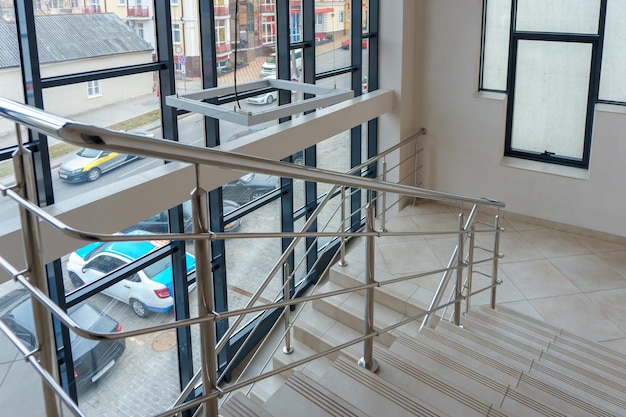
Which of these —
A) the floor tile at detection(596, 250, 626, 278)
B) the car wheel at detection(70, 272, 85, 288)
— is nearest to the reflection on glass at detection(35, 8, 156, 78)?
the car wheel at detection(70, 272, 85, 288)

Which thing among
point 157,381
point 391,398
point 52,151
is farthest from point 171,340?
point 391,398

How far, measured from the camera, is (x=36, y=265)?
3.03 feet

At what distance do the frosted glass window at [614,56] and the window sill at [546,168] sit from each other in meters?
0.59

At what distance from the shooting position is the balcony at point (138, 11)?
3377 millimetres

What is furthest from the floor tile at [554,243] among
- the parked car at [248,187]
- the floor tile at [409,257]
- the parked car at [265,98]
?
the parked car at [265,98]

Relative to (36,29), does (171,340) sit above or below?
below

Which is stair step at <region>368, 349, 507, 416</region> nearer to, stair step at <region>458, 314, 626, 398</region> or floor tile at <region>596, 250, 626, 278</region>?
stair step at <region>458, 314, 626, 398</region>

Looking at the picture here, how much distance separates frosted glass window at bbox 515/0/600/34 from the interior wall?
0.35 meters

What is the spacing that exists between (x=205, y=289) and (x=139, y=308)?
2.93 metres

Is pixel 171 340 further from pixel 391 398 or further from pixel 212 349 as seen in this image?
pixel 212 349

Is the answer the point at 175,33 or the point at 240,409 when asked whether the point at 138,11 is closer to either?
the point at 175,33

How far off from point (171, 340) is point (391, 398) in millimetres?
→ 2822

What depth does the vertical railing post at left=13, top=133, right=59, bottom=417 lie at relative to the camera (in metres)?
0.92

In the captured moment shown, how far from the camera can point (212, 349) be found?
1.10 metres
